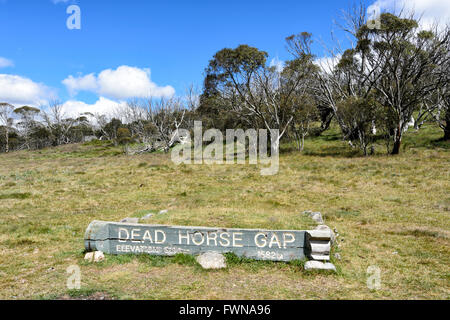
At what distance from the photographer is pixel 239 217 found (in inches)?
371

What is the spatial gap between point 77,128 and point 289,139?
2610 inches

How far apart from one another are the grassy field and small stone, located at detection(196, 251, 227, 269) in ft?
0.51

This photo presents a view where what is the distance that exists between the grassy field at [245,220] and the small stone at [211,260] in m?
0.15

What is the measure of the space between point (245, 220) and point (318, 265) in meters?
3.49

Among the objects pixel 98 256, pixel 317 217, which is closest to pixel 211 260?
pixel 98 256

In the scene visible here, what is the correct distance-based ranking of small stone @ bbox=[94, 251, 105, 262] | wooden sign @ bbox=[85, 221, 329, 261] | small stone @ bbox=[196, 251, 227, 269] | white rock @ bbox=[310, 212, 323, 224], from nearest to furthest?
1. small stone @ bbox=[196, 251, 227, 269]
2. wooden sign @ bbox=[85, 221, 329, 261]
3. small stone @ bbox=[94, 251, 105, 262]
4. white rock @ bbox=[310, 212, 323, 224]

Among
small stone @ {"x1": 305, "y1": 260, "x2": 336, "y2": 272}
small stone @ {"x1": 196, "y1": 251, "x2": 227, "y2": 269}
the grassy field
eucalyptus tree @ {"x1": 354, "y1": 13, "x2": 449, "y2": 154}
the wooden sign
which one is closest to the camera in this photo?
the grassy field

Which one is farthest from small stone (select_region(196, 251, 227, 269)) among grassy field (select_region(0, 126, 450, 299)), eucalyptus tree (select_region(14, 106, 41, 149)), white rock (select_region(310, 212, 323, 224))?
eucalyptus tree (select_region(14, 106, 41, 149))

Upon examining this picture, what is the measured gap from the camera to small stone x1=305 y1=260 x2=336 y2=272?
5.75 meters

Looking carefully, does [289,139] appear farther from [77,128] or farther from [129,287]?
[77,128]

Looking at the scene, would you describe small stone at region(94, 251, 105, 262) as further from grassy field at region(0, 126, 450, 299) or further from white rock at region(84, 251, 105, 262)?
grassy field at region(0, 126, 450, 299)

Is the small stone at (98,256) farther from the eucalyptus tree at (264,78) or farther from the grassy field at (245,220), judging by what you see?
the eucalyptus tree at (264,78)

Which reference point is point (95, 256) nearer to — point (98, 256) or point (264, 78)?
point (98, 256)

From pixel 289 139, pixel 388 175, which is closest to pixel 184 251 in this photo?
pixel 388 175
